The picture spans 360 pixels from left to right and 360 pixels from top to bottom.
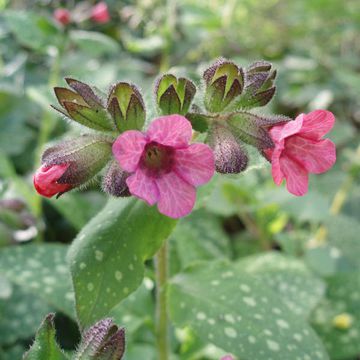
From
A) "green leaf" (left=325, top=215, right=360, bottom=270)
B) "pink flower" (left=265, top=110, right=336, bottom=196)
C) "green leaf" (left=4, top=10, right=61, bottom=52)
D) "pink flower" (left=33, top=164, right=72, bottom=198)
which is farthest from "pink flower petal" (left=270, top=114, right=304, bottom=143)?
"green leaf" (left=4, top=10, right=61, bottom=52)

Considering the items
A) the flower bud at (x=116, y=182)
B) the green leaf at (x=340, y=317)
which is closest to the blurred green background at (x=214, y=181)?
the green leaf at (x=340, y=317)

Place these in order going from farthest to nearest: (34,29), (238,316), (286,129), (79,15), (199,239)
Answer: (79,15)
(34,29)
(199,239)
(238,316)
(286,129)

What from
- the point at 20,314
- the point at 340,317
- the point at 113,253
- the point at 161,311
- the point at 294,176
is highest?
the point at 294,176

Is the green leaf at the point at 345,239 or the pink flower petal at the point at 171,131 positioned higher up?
the pink flower petal at the point at 171,131

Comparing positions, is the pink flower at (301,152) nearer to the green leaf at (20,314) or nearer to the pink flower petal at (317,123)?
the pink flower petal at (317,123)

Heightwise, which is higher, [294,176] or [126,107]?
[126,107]

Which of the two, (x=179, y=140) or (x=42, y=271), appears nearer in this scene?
(x=179, y=140)

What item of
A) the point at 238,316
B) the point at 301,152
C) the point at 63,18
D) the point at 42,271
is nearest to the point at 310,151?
the point at 301,152

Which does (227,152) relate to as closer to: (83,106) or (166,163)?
(166,163)
